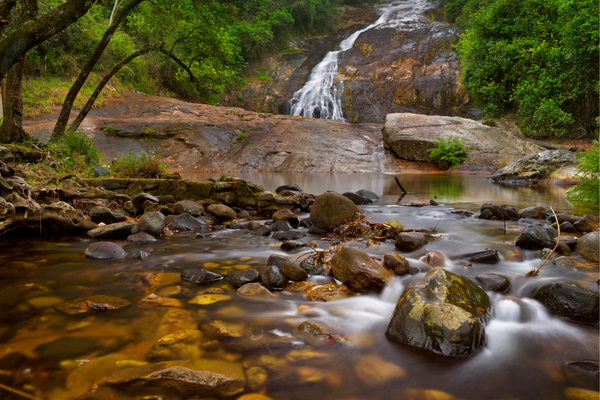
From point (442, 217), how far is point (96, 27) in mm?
24365

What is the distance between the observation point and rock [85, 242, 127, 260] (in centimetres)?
364

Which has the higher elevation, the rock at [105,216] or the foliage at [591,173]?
the foliage at [591,173]

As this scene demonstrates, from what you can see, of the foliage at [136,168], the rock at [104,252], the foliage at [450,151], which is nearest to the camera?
the rock at [104,252]

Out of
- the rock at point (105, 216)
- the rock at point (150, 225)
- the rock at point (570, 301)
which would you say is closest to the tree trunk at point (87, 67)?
the rock at point (105, 216)

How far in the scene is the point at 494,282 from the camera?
2.89 m

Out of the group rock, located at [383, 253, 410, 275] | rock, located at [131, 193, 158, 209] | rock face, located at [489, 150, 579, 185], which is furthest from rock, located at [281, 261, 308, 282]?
rock face, located at [489, 150, 579, 185]

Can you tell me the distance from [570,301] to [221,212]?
5006 mm

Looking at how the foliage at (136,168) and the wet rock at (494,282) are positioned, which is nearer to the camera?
the wet rock at (494,282)

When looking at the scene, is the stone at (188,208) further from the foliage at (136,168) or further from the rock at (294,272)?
the rock at (294,272)

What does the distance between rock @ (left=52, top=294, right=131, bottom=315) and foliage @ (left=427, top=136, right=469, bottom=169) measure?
56.2 feet

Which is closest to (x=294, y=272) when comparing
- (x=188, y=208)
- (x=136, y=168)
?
(x=188, y=208)

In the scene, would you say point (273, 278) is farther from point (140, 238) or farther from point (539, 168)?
point (539, 168)

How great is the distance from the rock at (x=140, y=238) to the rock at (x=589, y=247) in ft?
17.4

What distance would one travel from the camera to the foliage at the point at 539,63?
52.5 feet
